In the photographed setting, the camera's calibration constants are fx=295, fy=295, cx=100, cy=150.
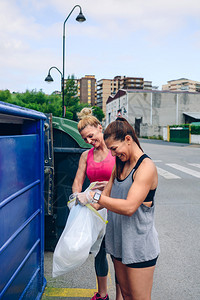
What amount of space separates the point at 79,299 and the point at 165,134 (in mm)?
33413

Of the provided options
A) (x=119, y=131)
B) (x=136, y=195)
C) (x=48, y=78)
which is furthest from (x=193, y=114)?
(x=136, y=195)

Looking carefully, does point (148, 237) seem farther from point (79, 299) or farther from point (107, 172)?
point (79, 299)

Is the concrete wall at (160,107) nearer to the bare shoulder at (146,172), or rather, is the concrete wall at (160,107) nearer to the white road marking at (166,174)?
the white road marking at (166,174)

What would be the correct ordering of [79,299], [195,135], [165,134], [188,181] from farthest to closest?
1. [165,134]
2. [195,135]
3. [188,181]
4. [79,299]

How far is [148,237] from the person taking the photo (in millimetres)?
2041

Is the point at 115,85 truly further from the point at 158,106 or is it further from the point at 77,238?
the point at 77,238

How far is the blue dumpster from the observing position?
196cm

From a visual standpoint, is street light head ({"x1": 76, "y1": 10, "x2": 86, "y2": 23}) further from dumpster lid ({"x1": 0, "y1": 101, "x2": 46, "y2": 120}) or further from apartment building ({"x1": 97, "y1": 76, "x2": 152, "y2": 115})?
apartment building ({"x1": 97, "y1": 76, "x2": 152, "y2": 115})

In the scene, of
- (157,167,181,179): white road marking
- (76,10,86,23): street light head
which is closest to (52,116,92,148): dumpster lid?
(157,167,181,179): white road marking

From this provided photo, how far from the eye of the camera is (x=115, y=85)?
13212 centimetres

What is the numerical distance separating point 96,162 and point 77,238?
78 centimetres

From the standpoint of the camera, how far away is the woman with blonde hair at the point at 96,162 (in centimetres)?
270

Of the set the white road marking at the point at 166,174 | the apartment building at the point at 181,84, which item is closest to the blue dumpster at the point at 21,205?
the white road marking at the point at 166,174

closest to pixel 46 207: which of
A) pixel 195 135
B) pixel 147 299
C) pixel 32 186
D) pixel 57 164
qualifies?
pixel 57 164
